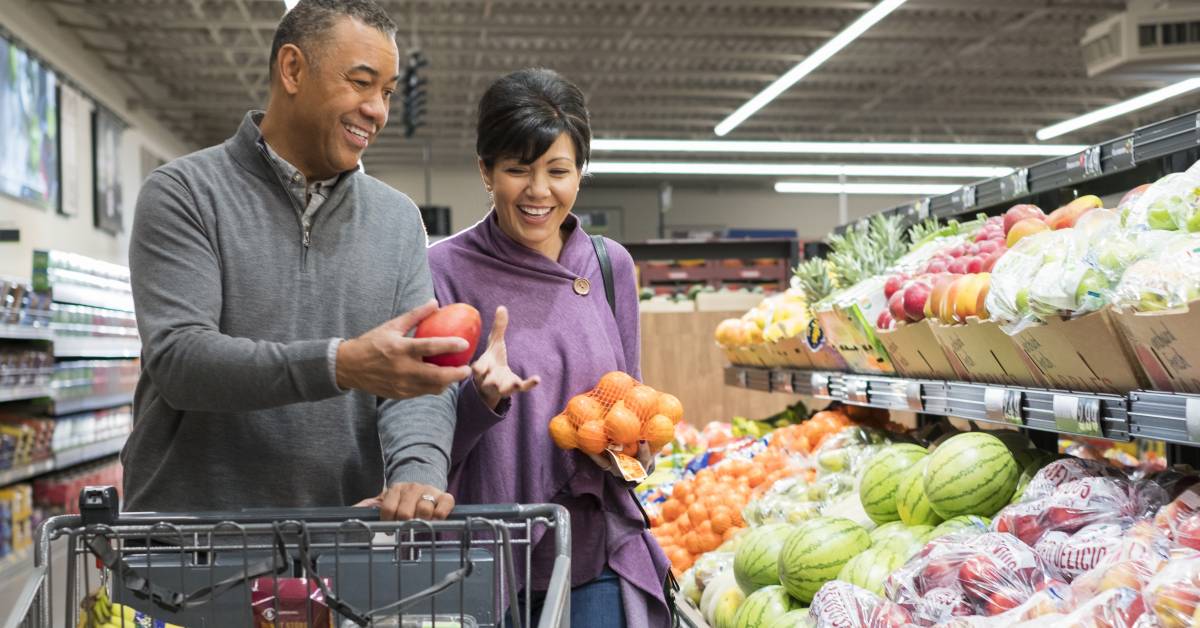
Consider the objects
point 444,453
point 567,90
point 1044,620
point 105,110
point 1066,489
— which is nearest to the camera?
point 1044,620

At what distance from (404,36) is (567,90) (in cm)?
1179

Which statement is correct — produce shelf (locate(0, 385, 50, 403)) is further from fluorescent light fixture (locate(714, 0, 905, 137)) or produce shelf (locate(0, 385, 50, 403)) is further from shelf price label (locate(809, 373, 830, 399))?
fluorescent light fixture (locate(714, 0, 905, 137))

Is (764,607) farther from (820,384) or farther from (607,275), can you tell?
(820,384)

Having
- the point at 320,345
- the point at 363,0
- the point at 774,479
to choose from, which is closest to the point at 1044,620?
the point at 320,345

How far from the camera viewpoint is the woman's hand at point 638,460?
6.69 ft

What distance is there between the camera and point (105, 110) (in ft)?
41.7

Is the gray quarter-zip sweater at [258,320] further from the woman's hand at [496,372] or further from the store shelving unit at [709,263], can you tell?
the store shelving unit at [709,263]

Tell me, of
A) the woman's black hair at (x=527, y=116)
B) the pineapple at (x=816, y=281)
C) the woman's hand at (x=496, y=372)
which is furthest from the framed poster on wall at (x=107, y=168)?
the woman's hand at (x=496, y=372)

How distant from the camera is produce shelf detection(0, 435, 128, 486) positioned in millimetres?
6182

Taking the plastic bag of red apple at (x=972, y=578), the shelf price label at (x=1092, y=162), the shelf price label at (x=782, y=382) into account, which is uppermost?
the shelf price label at (x=1092, y=162)

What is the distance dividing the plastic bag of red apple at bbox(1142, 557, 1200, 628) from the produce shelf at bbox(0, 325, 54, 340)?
232 inches

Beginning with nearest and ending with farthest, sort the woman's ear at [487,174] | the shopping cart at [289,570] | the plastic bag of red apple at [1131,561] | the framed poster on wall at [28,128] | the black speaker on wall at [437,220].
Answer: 1. the shopping cart at [289,570]
2. the plastic bag of red apple at [1131,561]
3. the woman's ear at [487,174]
4. the framed poster on wall at [28,128]
5. the black speaker on wall at [437,220]

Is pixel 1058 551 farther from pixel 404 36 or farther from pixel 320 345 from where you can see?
pixel 404 36

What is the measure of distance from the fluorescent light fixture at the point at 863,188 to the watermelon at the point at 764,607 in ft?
63.1
